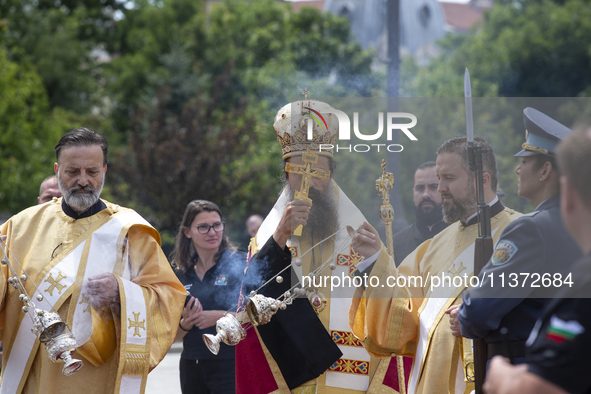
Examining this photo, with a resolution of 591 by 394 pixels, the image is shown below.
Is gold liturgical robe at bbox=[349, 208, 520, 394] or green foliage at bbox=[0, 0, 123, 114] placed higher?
green foliage at bbox=[0, 0, 123, 114]

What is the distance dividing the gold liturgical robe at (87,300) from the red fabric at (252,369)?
1.35ft

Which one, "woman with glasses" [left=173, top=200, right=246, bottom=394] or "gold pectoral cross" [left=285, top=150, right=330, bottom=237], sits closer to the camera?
"gold pectoral cross" [left=285, top=150, right=330, bottom=237]

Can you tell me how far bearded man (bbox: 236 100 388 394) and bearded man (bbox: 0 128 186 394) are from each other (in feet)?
1.70

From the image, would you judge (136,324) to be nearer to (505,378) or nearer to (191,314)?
(191,314)

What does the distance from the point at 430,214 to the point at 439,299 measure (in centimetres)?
142

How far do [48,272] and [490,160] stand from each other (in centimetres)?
237

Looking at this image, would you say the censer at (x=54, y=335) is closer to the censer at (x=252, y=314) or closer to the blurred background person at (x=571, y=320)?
the censer at (x=252, y=314)

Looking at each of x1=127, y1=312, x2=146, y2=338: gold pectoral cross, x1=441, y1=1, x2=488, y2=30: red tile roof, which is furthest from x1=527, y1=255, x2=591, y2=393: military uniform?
x1=441, y1=1, x2=488, y2=30: red tile roof

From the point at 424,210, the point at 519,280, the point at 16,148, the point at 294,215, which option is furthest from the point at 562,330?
the point at 16,148

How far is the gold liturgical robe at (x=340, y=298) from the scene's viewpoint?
3.40m

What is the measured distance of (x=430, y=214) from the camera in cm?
467

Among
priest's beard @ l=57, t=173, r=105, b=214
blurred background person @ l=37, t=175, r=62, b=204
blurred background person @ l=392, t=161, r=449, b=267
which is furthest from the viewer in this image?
blurred background person @ l=37, t=175, r=62, b=204

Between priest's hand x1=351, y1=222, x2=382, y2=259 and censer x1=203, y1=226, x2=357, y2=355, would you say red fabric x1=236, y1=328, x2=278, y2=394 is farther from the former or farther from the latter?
priest's hand x1=351, y1=222, x2=382, y2=259

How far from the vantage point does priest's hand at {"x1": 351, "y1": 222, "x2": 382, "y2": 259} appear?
3.20 meters
